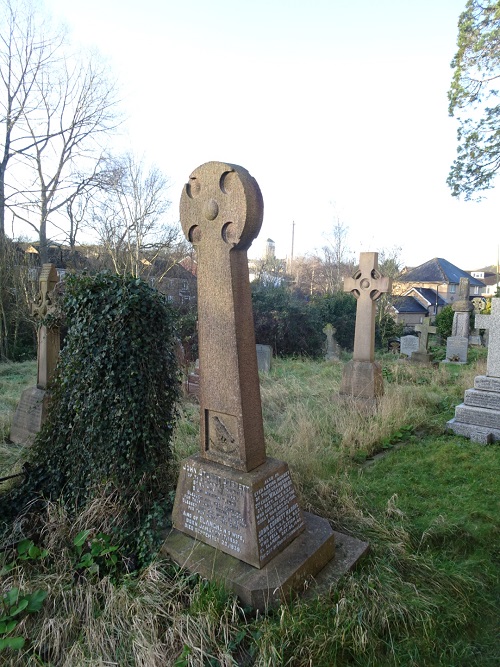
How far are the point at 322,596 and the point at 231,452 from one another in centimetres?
97

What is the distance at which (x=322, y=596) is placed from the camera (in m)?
2.33

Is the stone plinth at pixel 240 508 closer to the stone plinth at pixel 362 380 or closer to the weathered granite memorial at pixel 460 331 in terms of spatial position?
the stone plinth at pixel 362 380

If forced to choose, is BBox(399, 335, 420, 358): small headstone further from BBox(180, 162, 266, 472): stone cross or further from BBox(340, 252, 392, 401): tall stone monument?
BBox(180, 162, 266, 472): stone cross

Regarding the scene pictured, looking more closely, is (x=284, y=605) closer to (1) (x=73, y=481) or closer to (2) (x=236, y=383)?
(2) (x=236, y=383)

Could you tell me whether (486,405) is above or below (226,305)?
below

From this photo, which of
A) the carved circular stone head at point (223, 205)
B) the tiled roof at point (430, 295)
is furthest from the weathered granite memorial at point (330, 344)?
the tiled roof at point (430, 295)

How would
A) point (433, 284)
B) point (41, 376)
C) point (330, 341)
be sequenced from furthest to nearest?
point (433, 284) → point (330, 341) → point (41, 376)

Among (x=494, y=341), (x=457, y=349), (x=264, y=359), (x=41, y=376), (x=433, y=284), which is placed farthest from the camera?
(x=433, y=284)

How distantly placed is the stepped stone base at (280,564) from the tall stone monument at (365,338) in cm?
437

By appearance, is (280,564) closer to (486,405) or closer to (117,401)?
(117,401)

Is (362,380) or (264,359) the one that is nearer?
(362,380)

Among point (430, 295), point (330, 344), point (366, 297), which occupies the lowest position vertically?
point (330, 344)

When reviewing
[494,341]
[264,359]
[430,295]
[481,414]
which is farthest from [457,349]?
[430,295]

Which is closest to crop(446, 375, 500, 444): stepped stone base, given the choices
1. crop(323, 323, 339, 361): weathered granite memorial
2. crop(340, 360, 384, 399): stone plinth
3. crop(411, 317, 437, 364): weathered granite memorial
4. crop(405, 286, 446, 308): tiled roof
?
crop(340, 360, 384, 399): stone plinth
